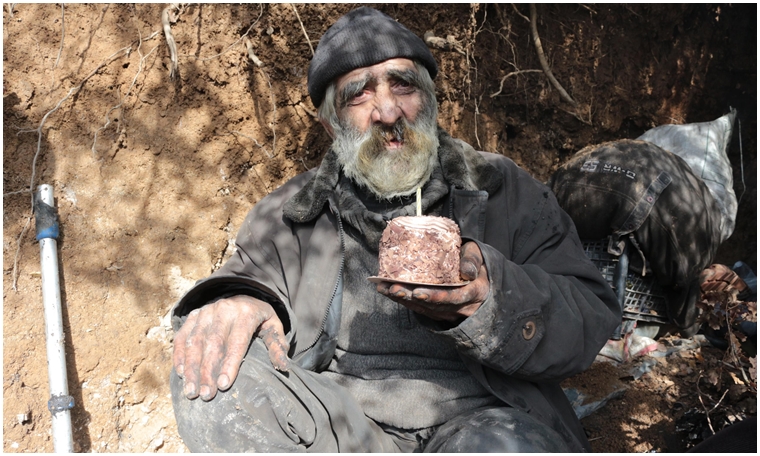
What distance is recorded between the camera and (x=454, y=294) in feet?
5.50

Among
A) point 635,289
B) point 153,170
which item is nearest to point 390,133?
point 153,170

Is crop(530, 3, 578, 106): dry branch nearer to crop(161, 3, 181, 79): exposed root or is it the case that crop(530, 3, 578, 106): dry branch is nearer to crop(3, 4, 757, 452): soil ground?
crop(3, 4, 757, 452): soil ground

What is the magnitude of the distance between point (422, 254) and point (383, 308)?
25.6 inches

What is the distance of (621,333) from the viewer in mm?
3650

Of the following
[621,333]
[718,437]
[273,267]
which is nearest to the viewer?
[718,437]

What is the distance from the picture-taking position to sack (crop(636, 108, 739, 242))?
3689 millimetres

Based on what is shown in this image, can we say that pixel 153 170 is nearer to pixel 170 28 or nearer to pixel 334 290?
pixel 170 28

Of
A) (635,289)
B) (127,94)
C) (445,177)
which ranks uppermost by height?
(127,94)

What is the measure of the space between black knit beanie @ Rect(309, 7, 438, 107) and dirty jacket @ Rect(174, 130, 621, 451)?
355 millimetres

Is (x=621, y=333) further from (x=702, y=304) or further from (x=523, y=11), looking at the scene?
(x=523, y=11)

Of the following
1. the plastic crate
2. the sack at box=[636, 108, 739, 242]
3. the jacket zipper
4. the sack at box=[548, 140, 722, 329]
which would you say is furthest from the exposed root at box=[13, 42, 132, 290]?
the sack at box=[636, 108, 739, 242]

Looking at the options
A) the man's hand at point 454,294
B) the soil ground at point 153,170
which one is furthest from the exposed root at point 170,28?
the man's hand at point 454,294

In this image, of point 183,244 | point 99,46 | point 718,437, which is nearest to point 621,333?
point 718,437

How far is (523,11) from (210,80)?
7.67 feet
